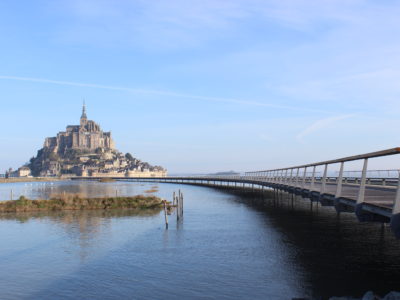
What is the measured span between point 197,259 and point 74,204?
32.4 m

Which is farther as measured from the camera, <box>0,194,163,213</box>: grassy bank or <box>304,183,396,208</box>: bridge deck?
<box>0,194,163,213</box>: grassy bank

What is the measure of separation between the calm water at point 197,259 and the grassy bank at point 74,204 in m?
11.3

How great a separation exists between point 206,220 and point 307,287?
2518 cm

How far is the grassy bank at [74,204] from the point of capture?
5119 cm

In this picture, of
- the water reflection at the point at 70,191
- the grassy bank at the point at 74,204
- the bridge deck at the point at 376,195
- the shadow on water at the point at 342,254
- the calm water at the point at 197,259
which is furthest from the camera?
the water reflection at the point at 70,191

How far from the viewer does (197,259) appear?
24.7 m

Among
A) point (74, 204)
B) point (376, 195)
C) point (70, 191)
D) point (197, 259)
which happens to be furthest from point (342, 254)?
point (70, 191)

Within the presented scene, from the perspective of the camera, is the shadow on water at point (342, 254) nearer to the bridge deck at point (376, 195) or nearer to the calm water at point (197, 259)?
the calm water at point (197, 259)

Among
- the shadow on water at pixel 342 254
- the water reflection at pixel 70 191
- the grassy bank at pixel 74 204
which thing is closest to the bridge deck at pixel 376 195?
the shadow on water at pixel 342 254

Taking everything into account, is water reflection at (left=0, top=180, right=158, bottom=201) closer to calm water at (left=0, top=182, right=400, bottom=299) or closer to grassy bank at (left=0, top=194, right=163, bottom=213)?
grassy bank at (left=0, top=194, right=163, bottom=213)

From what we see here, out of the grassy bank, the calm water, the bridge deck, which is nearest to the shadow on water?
the calm water

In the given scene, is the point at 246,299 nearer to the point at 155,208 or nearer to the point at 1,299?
the point at 1,299

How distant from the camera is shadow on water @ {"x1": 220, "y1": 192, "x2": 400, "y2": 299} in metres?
18.4

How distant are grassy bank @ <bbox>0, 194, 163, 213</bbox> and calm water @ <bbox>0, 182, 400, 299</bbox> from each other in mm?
11321
